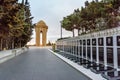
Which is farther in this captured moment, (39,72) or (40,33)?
(40,33)

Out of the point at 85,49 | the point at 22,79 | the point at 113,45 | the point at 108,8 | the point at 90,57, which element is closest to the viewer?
the point at 22,79

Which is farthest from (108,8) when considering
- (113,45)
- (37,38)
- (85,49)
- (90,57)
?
(37,38)

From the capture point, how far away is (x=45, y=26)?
128 meters

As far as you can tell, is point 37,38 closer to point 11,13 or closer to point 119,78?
point 11,13

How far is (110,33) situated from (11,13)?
1418 centimetres

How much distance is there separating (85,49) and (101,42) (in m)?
7.31

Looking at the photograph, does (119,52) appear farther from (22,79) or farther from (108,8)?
(108,8)

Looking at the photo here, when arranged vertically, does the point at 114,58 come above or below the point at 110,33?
below

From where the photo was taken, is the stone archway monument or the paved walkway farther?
the stone archway monument

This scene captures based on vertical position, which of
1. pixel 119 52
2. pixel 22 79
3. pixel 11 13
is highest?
pixel 11 13

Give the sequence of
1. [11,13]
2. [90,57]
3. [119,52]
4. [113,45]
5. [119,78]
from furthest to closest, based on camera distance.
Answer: [11,13]
[90,57]
[113,45]
[119,52]
[119,78]

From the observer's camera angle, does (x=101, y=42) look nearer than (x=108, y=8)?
Yes

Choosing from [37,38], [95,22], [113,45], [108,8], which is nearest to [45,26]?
[37,38]

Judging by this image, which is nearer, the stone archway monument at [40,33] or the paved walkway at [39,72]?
the paved walkway at [39,72]
